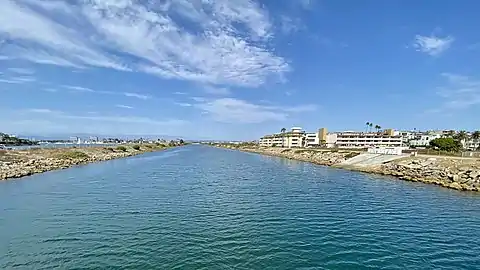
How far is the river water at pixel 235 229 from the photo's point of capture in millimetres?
13008

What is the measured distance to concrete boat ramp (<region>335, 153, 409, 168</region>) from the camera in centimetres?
5378

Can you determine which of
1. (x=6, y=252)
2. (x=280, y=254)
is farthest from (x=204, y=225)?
(x=6, y=252)

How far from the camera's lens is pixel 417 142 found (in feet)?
509

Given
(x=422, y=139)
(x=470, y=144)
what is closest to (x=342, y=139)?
(x=422, y=139)

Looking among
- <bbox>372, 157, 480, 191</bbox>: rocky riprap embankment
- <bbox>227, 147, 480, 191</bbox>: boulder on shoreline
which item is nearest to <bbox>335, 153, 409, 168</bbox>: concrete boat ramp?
<bbox>227, 147, 480, 191</bbox>: boulder on shoreline

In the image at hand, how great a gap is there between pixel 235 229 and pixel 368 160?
47.6 meters

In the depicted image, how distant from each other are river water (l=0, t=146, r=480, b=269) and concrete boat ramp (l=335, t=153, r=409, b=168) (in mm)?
23747

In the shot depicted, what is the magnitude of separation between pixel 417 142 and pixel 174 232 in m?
167

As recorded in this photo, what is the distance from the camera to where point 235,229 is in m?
17.3

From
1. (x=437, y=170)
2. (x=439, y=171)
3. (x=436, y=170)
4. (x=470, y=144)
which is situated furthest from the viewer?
(x=470, y=144)

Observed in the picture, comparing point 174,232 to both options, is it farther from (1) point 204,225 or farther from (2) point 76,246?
(2) point 76,246

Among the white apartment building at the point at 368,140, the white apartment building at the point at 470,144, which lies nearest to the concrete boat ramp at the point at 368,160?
the white apartment building at the point at 368,140

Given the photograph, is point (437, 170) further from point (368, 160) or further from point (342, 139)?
point (342, 139)

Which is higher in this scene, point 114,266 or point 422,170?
point 422,170
